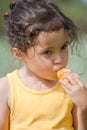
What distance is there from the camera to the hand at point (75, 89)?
5.90ft

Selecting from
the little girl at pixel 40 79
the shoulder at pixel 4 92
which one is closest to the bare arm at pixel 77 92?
the little girl at pixel 40 79

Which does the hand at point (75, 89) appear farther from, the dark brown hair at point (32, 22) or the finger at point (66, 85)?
the dark brown hair at point (32, 22)

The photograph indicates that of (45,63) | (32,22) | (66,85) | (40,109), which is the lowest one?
(40,109)

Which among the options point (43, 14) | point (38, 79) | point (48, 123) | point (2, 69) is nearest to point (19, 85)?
point (38, 79)

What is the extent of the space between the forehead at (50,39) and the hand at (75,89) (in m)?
0.15

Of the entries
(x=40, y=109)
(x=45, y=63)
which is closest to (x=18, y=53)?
(x=45, y=63)

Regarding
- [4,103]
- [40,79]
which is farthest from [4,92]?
[40,79]

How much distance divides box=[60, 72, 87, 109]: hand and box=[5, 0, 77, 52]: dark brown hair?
0.22 metres

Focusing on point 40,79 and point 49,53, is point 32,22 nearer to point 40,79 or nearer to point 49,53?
point 49,53

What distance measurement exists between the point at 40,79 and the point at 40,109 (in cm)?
14

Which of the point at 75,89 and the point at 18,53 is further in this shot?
the point at 18,53

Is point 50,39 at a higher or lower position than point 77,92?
higher

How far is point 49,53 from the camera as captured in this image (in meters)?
1.86

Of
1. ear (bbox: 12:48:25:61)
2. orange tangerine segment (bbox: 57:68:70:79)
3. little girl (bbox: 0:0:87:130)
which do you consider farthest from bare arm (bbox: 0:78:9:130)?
orange tangerine segment (bbox: 57:68:70:79)
